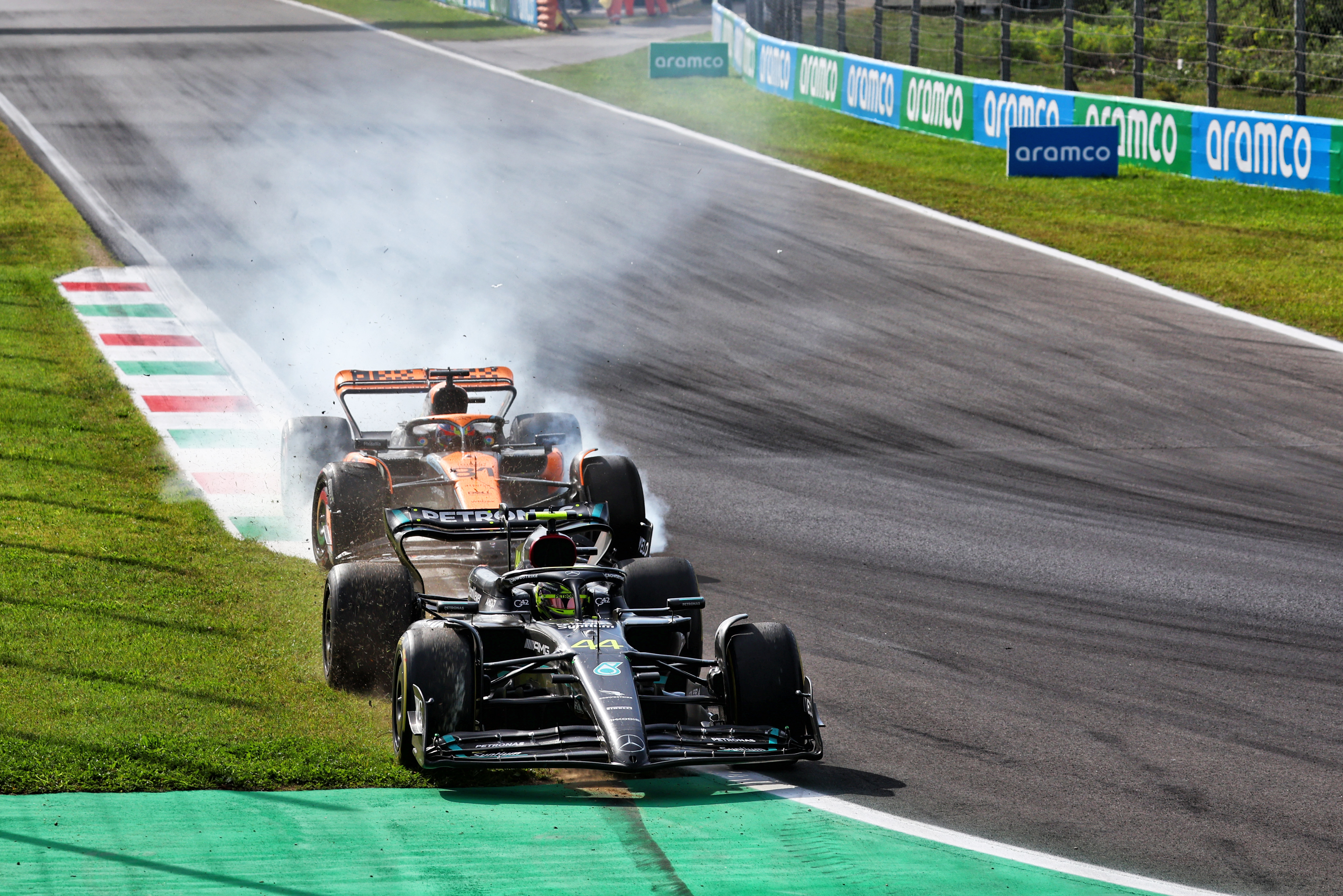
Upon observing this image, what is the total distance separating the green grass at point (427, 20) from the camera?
4381 centimetres

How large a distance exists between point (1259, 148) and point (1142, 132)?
2148 mm

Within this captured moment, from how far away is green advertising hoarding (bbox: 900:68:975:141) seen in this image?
2722cm

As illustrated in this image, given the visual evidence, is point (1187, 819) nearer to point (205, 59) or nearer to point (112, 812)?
point (112, 812)

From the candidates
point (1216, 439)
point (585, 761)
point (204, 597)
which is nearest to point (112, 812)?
point (585, 761)

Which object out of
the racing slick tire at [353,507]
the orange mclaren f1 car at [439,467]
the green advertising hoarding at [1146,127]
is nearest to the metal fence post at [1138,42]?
the green advertising hoarding at [1146,127]

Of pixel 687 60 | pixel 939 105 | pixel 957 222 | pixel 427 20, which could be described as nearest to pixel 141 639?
pixel 957 222

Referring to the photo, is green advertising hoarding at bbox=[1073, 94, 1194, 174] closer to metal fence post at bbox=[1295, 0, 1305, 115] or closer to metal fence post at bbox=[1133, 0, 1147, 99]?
metal fence post at bbox=[1133, 0, 1147, 99]

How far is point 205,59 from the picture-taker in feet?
120

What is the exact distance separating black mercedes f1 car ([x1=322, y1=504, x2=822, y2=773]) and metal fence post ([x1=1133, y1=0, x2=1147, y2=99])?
57.5 ft

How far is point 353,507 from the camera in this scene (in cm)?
1005

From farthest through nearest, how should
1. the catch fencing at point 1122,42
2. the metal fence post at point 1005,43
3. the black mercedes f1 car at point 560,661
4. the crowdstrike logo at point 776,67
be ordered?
the crowdstrike logo at point 776,67 → the metal fence post at point 1005,43 → the catch fencing at point 1122,42 → the black mercedes f1 car at point 560,661

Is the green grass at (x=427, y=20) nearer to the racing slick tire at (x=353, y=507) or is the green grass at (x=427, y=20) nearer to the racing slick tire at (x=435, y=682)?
the racing slick tire at (x=353, y=507)

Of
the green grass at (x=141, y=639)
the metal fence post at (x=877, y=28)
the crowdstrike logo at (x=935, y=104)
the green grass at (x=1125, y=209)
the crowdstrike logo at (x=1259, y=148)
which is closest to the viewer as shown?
the green grass at (x=141, y=639)

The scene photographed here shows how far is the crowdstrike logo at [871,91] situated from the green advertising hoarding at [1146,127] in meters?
5.09
